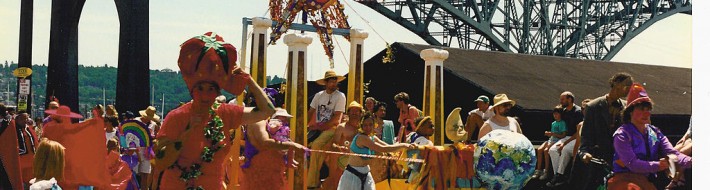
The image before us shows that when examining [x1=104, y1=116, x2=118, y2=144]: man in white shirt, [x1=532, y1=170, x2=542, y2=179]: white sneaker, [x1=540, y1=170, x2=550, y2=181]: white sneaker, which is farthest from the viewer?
[x1=104, y1=116, x2=118, y2=144]: man in white shirt

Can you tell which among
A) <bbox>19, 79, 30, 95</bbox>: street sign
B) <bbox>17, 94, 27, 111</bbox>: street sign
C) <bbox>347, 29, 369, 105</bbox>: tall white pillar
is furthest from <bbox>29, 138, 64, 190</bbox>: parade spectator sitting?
<bbox>19, 79, 30, 95</bbox>: street sign

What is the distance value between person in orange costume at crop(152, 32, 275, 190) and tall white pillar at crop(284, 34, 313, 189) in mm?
4177

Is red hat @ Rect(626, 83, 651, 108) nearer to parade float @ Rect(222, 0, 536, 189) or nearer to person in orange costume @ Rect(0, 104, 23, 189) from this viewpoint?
parade float @ Rect(222, 0, 536, 189)

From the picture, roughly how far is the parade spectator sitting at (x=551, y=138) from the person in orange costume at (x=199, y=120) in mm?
5091

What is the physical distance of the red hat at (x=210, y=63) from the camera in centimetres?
791

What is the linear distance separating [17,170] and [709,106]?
9987 mm

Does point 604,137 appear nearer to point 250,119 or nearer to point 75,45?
point 250,119

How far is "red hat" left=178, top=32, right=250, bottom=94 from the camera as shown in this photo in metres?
7.91

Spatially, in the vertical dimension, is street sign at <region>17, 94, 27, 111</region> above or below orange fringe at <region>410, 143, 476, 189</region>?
above

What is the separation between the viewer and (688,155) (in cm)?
659

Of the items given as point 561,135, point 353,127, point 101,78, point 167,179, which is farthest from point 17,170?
point 101,78

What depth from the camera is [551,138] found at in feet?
41.2

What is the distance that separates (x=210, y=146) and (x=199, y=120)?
216 millimetres

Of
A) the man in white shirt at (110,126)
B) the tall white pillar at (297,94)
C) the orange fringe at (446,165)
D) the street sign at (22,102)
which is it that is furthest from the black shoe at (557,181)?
the street sign at (22,102)
